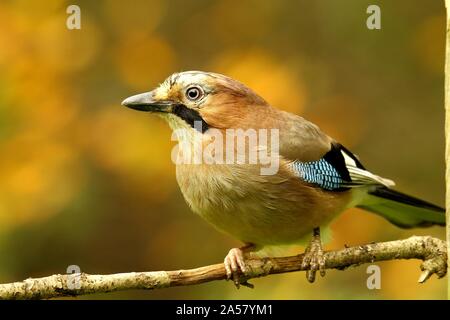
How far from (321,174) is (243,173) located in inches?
20.6

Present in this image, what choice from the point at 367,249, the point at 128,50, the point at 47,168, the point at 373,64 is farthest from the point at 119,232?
the point at 367,249

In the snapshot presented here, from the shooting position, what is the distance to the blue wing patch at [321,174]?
4.34 m

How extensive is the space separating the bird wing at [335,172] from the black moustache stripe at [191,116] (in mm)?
519

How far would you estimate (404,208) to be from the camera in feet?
16.3

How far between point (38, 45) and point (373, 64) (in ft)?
9.68

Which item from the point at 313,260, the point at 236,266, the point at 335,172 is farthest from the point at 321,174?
the point at 236,266

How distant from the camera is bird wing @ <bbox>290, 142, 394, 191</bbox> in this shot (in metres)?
4.36

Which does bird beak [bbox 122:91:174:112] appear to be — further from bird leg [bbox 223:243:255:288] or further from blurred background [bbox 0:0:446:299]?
blurred background [bbox 0:0:446:299]

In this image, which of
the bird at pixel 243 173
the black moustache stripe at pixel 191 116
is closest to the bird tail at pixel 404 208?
the bird at pixel 243 173

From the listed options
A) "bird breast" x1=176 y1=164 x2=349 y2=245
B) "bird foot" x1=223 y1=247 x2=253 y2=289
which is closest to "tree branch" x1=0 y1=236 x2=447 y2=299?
"bird foot" x1=223 y1=247 x2=253 y2=289

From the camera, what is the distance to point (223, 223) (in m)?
4.18

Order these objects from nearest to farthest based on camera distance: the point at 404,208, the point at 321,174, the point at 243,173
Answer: the point at 243,173
the point at 321,174
the point at 404,208

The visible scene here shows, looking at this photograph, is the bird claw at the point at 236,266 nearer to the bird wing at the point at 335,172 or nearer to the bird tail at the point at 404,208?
the bird wing at the point at 335,172

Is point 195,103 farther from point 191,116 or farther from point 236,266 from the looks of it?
point 236,266
